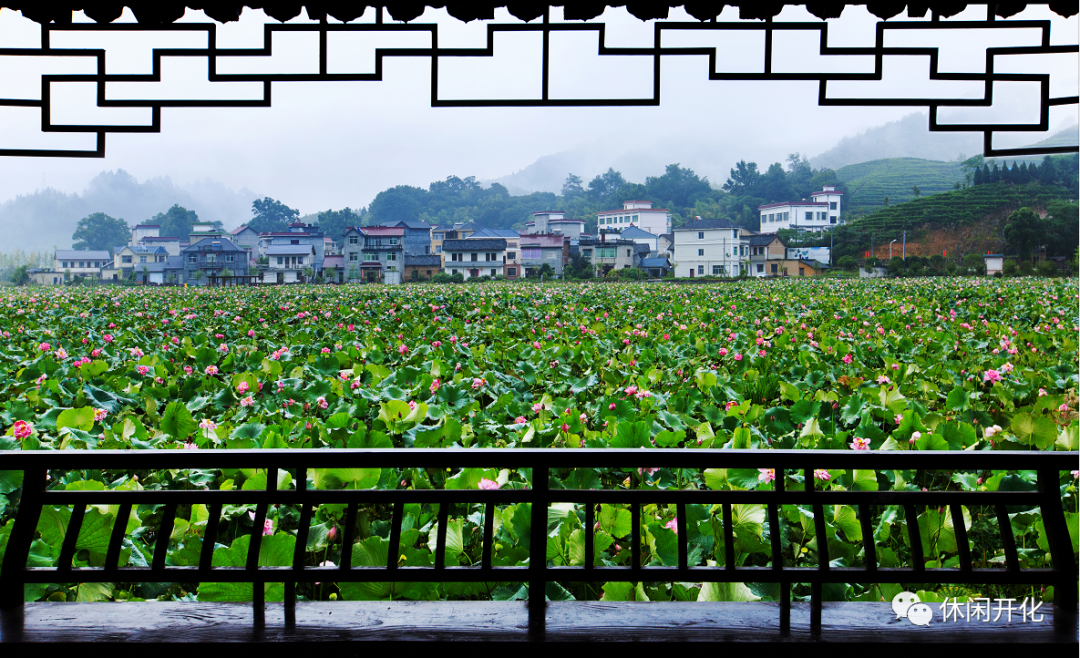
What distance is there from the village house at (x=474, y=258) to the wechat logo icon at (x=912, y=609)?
3814 centimetres

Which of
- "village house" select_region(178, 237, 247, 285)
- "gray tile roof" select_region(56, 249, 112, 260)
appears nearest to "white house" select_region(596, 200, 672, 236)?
"village house" select_region(178, 237, 247, 285)

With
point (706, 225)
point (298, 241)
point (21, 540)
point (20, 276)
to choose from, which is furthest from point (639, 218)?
point (21, 540)

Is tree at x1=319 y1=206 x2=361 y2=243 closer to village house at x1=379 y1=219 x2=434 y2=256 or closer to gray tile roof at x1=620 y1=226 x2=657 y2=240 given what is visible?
village house at x1=379 y1=219 x2=434 y2=256

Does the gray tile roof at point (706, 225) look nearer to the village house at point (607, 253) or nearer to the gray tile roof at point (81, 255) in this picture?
the village house at point (607, 253)

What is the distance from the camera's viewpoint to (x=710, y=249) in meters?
46.2

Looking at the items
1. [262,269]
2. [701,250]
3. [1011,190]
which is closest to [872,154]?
[1011,190]

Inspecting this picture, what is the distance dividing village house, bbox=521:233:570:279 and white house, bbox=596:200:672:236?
14.0 meters

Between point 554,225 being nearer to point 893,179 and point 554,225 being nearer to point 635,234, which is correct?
point 635,234

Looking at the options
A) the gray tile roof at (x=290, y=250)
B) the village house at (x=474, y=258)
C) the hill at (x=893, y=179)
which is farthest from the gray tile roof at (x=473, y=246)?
the hill at (x=893, y=179)

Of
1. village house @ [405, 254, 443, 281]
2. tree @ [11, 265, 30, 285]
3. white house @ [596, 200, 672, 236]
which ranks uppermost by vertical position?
white house @ [596, 200, 672, 236]

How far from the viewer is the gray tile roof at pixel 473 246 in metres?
40.0

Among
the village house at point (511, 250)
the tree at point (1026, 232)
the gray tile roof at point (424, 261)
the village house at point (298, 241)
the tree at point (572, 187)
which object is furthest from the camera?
the tree at point (572, 187)

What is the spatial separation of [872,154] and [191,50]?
124096 mm

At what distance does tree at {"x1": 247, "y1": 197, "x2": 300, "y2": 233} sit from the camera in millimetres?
52781
